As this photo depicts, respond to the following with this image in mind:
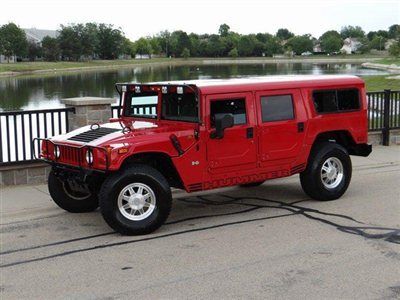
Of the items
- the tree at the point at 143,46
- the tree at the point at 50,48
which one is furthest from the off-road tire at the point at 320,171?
the tree at the point at 143,46

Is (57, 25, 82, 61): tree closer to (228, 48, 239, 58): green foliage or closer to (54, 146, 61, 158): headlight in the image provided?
(228, 48, 239, 58): green foliage

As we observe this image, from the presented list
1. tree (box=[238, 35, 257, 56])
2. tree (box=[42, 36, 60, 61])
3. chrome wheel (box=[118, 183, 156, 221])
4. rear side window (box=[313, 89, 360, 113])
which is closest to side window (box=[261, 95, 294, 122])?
rear side window (box=[313, 89, 360, 113])

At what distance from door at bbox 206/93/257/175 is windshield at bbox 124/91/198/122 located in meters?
0.27

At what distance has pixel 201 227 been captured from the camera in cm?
691

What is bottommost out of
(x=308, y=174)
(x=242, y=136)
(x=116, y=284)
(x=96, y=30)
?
(x=116, y=284)

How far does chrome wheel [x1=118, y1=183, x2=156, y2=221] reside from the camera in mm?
6477

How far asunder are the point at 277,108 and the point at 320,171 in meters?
1.17

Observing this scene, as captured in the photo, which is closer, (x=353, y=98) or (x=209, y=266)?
(x=209, y=266)

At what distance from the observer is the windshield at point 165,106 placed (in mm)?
7160

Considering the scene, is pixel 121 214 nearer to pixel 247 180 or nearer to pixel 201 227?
pixel 201 227

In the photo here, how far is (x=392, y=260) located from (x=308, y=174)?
2627 millimetres

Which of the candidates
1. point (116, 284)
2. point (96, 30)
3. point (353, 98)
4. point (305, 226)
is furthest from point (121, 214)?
point (96, 30)

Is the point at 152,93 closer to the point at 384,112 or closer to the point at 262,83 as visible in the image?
the point at 262,83

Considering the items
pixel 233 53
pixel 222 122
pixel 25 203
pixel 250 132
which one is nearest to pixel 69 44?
pixel 233 53
